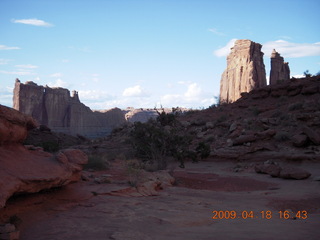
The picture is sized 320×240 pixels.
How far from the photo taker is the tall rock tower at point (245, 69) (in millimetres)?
47781

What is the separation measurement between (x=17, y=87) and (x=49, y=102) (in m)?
6.23

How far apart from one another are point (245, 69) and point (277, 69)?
21.4ft

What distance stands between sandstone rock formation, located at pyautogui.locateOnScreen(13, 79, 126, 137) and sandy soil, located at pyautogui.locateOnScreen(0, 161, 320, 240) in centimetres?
4866

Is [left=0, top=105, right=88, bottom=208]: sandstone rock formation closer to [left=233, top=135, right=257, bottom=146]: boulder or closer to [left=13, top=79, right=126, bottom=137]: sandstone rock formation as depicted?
[left=233, top=135, right=257, bottom=146]: boulder

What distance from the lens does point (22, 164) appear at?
5.73 m

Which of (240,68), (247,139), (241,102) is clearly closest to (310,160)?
(247,139)

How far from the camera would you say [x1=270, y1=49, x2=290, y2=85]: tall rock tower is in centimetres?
5100

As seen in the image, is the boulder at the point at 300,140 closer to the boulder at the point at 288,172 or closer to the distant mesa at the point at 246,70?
the boulder at the point at 288,172

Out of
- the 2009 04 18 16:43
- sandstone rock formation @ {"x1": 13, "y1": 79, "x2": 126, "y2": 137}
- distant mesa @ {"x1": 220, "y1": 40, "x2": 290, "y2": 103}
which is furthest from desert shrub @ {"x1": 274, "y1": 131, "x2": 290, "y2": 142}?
sandstone rock formation @ {"x1": 13, "y1": 79, "x2": 126, "y2": 137}

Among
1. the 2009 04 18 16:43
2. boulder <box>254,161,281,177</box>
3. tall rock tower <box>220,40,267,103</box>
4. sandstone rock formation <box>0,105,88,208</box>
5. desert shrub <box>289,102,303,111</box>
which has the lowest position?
the 2009 04 18 16:43

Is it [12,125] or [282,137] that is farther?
[282,137]

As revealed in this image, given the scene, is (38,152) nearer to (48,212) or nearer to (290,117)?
(48,212)

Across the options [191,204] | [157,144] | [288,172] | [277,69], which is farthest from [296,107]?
[277,69]

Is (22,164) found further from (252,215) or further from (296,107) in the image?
(296,107)
